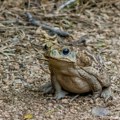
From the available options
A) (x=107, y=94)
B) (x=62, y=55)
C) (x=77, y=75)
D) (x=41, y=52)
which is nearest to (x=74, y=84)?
(x=77, y=75)

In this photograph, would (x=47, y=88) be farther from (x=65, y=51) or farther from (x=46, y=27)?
(x=46, y=27)

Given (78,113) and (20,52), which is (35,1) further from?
(78,113)

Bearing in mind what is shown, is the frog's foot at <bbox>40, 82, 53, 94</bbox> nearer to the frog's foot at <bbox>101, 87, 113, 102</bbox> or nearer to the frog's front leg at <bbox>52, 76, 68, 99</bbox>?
the frog's front leg at <bbox>52, 76, 68, 99</bbox>

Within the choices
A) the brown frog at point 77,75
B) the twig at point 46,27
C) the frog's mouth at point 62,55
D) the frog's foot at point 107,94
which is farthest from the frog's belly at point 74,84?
the twig at point 46,27

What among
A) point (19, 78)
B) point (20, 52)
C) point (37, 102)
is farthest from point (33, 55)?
point (37, 102)

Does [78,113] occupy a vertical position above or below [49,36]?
below

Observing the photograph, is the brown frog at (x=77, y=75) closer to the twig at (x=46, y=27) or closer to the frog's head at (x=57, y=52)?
the frog's head at (x=57, y=52)
